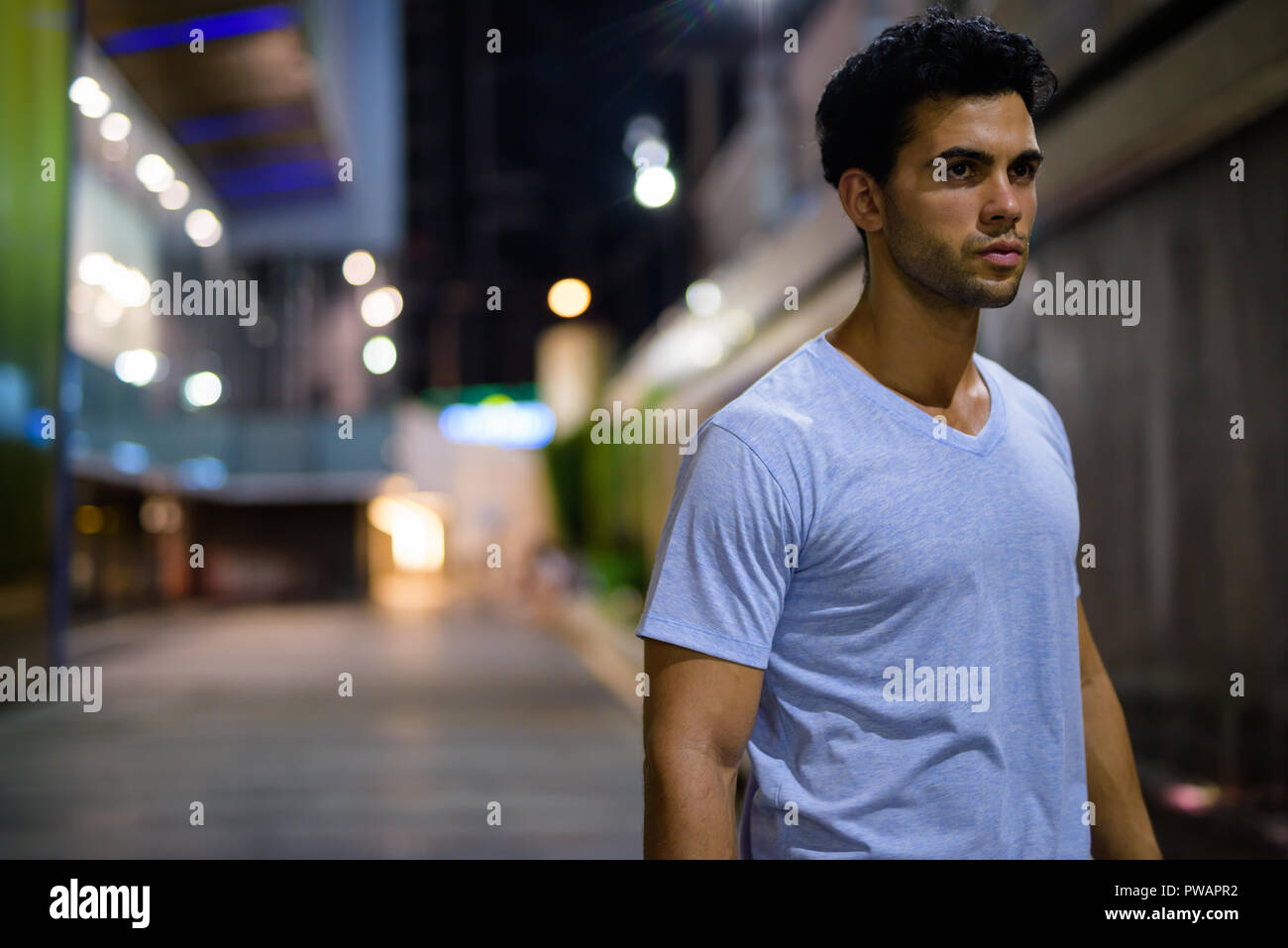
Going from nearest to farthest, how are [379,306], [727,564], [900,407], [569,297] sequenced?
[727,564] → [900,407] → [569,297] → [379,306]

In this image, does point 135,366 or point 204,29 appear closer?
point 204,29

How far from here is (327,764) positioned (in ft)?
21.7

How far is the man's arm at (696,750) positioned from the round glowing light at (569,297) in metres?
24.0

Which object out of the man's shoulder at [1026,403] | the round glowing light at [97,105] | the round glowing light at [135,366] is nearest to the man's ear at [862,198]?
the man's shoulder at [1026,403]

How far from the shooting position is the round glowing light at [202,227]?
64.8 ft

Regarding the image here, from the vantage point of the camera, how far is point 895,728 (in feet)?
4.30

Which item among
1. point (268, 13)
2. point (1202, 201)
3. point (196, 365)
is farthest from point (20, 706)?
point (196, 365)

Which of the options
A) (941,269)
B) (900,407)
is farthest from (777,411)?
(941,269)

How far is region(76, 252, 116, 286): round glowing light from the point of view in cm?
1513

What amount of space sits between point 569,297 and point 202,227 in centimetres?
923

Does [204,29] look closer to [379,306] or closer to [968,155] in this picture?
[968,155]

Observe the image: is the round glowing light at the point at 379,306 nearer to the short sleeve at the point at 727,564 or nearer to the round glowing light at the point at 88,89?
the round glowing light at the point at 88,89

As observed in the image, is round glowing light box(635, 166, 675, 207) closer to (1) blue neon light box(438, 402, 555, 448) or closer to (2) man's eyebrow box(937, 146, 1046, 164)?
(2) man's eyebrow box(937, 146, 1046, 164)

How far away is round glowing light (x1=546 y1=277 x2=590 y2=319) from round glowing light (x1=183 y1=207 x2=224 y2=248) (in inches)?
307
